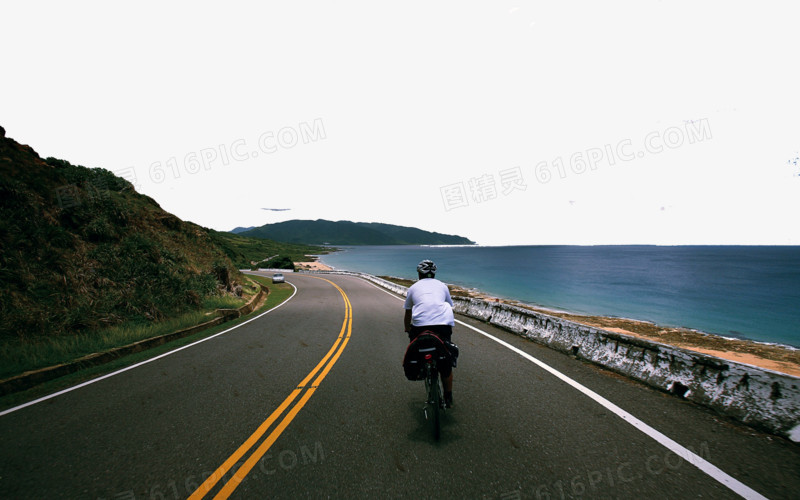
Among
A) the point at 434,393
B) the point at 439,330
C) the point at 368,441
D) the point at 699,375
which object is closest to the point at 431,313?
the point at 439,330

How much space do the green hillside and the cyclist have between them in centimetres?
899

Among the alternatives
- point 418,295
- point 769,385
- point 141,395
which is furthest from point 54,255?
point 769,385

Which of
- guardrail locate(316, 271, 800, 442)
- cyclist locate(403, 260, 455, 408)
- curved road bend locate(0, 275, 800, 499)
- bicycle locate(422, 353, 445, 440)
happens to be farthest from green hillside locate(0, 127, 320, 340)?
guardrail locate(316, 271, 800, 442)

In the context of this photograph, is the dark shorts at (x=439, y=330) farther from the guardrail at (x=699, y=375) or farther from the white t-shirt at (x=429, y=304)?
the guardrail at (x=699, y=375)

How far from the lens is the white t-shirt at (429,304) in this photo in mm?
3980

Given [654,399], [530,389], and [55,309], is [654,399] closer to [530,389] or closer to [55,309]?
[530,389]

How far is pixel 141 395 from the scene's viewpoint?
4699 millimetres

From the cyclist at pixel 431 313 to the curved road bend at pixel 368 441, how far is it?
0.95 m

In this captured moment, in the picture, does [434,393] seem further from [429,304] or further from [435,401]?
[429,304]

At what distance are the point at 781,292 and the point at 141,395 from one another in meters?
65.0

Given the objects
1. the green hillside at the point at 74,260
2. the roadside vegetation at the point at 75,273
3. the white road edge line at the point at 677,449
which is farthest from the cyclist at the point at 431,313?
the green hillside at the point at 74,260

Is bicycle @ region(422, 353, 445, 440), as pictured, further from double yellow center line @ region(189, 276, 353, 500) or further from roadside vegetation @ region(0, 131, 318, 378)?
roadside vegetation @ region(0, 131, 318, 378)

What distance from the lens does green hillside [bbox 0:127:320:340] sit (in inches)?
301

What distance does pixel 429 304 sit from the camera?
405 centimetres
